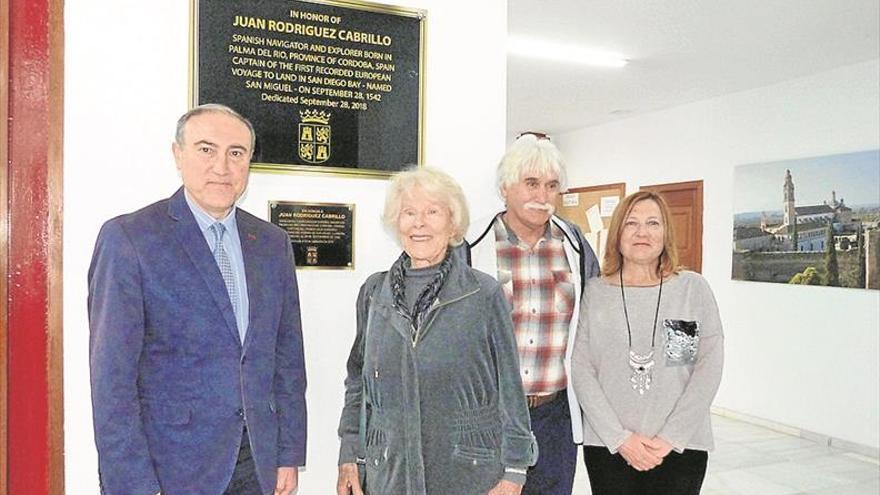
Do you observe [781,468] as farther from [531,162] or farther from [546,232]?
[531,162]

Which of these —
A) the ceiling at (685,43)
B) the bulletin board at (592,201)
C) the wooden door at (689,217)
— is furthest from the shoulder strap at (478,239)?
the bulletin board at (592,201)

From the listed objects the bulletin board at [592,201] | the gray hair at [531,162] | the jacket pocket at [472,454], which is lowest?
the jacket pocket at [472,454]

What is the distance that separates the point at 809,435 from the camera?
192 inches

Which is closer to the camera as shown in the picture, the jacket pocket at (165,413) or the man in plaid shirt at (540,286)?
the jacket pocket at (165,413)

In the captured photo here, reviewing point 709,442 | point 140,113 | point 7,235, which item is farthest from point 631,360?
point 7,235

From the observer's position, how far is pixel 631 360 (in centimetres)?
197

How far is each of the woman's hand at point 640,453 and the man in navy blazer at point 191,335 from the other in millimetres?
1008

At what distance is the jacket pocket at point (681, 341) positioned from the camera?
1.96 m

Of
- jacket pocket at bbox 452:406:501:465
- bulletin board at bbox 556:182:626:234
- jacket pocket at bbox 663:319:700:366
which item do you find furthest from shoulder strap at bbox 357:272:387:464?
bulletin board at bbox 556:182:626:234

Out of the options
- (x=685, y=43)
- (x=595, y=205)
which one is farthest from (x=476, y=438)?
(x=595, y=205)

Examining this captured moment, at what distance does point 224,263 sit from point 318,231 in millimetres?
482

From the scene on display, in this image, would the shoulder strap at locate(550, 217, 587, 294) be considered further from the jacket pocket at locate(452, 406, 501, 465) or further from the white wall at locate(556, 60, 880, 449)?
the white wall at locate(556, 60, 880, 449)

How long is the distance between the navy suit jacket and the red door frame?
1.14 ft

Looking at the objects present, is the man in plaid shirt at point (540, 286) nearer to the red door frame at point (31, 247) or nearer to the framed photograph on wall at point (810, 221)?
the red door frame at point (31, 247)
